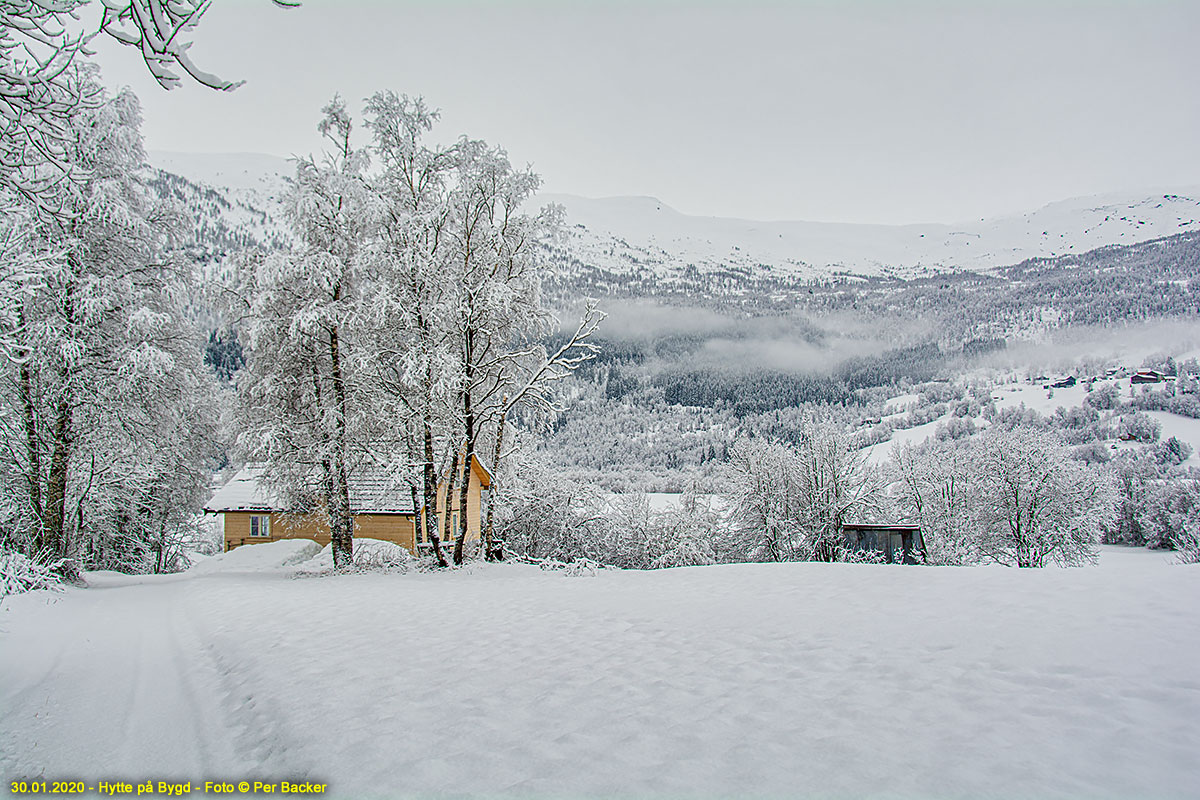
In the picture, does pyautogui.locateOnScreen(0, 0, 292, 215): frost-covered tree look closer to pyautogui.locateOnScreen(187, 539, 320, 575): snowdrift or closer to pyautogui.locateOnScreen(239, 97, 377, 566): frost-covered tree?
pyautogui.locateOnScreen(239, 97, 377, 566): frost-covered tree

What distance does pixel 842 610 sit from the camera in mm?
8906

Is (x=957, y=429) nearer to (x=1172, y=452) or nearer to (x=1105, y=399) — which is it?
(x=1172, y=452)

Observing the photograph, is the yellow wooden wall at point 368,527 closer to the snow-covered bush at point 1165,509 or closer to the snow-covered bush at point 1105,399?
the snow-covered bush at point 1165,509

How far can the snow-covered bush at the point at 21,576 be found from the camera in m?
9.59

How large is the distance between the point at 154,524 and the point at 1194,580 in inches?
1195

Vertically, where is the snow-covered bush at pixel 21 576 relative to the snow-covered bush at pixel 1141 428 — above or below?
above

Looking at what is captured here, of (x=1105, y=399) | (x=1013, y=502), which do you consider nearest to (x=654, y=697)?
(x=1013, y=502)

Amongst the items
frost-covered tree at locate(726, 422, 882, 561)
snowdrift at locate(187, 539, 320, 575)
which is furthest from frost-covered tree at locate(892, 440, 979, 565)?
snowdrift at locate(187, 539, 320, 575)

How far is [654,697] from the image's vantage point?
5469 mm

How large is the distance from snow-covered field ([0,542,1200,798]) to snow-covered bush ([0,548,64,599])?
0.61 metres

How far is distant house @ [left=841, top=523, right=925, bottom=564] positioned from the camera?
26219 millimetres

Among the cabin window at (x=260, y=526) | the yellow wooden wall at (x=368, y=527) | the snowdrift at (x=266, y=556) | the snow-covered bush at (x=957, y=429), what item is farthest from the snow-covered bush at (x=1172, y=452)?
the cabin window at (x=260, y=526)

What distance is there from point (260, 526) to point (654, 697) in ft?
105

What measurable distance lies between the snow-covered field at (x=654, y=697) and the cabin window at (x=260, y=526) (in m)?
22.8
